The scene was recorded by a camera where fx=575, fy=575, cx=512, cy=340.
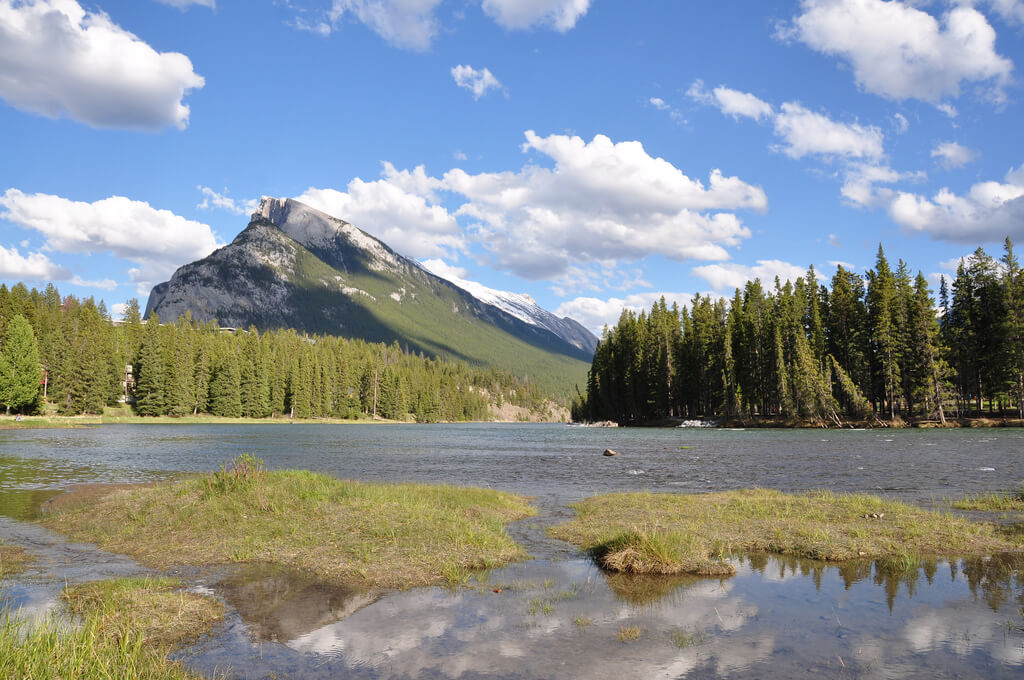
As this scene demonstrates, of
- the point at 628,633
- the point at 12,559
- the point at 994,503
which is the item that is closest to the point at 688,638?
the point at 628,633

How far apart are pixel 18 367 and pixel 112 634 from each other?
371ft

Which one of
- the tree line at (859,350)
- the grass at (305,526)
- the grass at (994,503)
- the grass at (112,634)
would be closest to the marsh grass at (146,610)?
the grass at (112,634)

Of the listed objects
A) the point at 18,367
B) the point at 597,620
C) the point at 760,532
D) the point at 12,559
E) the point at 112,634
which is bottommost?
the point at 760,532

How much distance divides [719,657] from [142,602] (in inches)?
467

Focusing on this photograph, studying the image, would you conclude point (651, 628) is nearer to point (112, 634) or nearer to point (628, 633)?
point (628, 633)

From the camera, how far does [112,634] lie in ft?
34.5

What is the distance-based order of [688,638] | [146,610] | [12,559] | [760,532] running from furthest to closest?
[760,532]
[12,559]
[146,610]
[688,638]

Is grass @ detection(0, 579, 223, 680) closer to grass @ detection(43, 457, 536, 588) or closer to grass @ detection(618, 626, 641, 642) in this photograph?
grass @ detection(43, 457, 536, 588)

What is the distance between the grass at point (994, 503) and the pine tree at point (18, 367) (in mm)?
120387

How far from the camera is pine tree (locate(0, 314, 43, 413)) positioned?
9375 cm

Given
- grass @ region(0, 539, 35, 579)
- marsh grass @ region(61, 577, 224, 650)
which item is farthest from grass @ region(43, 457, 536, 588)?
marsh grass @ region(61, 577, 224, 650)

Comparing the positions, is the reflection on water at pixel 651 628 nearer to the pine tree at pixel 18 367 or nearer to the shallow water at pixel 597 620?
the shallow water at pixel 597 620

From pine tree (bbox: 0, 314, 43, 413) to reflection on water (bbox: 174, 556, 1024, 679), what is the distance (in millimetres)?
108446

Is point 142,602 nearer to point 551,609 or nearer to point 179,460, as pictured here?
point 551,609
